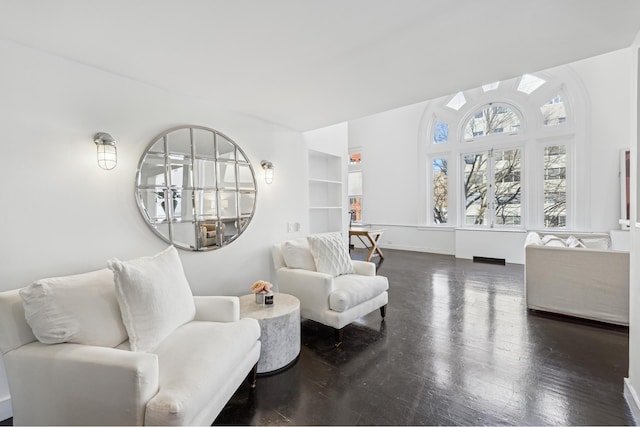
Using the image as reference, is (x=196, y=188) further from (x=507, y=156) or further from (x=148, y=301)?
(x=507, y=156)

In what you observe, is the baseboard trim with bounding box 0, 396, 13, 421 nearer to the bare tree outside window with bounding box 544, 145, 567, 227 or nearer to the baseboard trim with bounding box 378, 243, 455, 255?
the baseboard trim with bounding box 378, 243, 455, 255

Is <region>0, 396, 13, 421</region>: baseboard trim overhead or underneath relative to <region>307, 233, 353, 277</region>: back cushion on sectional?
underneath

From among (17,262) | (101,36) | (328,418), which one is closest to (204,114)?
(101,36)

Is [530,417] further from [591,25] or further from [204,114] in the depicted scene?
[204,114]

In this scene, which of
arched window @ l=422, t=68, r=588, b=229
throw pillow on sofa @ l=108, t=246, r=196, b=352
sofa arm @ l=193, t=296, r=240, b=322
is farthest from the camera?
arched window @ l=422, t=68, r=588, b=229

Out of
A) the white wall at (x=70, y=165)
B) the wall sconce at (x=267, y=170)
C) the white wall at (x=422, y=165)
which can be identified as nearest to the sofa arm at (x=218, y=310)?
the white wall at (x=70, y=165)

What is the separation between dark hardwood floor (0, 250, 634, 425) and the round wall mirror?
1335mm

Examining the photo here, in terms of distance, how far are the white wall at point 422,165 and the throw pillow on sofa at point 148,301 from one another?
6.07 meters

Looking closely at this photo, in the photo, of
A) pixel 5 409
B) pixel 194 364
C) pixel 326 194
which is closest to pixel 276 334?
pixel 194 364

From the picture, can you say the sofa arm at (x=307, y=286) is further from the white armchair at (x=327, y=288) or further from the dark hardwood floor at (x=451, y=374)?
the dark hardwood floor at (x=451, y=374)

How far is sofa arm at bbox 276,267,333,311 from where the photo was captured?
2.52m

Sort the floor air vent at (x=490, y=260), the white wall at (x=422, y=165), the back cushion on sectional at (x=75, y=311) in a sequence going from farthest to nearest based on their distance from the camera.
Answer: the floor air vent at (x=490, y=260)
the white wall at (x=422, y=165)
the back cushion on sectional at (x=75, y=311)

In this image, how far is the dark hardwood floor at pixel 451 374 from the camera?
1637 millimetres

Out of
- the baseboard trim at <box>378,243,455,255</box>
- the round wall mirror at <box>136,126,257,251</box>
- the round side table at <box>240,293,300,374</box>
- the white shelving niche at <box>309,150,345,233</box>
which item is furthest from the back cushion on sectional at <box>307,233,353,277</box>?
the baseboard trim at <box>378,243,455,255</box>
